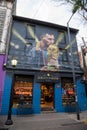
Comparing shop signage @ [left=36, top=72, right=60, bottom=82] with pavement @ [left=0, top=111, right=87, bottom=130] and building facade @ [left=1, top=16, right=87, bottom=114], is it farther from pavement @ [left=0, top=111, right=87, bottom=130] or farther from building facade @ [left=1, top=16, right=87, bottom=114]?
pavement @ [left=0, top=111, right=87, bottom=130]

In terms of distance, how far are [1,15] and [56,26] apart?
21.2ft

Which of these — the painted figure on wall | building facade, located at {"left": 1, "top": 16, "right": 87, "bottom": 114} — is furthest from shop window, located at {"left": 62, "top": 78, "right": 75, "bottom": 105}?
the painted figure on wall

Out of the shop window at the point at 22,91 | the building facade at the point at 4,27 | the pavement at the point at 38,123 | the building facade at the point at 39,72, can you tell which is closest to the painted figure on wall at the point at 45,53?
the building facade at the point at 39,72

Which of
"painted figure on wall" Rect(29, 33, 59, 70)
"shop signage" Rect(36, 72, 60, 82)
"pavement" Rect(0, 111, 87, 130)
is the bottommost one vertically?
"pavement" Rect(0, 111, 87, 130)

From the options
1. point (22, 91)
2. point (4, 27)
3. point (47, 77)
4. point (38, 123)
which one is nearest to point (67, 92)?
point (47, 77)

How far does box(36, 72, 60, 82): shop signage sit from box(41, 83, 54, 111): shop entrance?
2.97ft

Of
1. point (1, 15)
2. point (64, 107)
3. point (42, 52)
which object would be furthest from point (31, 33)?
point (64, 107)

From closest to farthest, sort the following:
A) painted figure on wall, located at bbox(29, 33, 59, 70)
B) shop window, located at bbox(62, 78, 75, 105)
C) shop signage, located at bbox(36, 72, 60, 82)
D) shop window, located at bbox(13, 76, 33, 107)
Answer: shop window, located at bbox(13, 76, 33, 107) < shop signage, located at bbox(36, 72, 60, 82) < shop window, located at bbox(62, 78, 75, 105) < painted figure on wall, located at bbox(29, 33, 59, 70)

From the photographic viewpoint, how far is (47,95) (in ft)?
43.8

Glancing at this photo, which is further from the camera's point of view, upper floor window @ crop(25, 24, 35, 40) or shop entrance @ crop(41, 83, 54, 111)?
upper floor window @ crop(25, 24, 35, 40)

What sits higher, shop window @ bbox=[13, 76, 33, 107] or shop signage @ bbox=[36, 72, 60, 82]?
shop signage @ bbox=[36, 72, 60, 82]

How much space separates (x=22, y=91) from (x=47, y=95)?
2.79m

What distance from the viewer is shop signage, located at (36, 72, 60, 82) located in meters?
12.5

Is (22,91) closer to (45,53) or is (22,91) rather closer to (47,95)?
(47,95)
